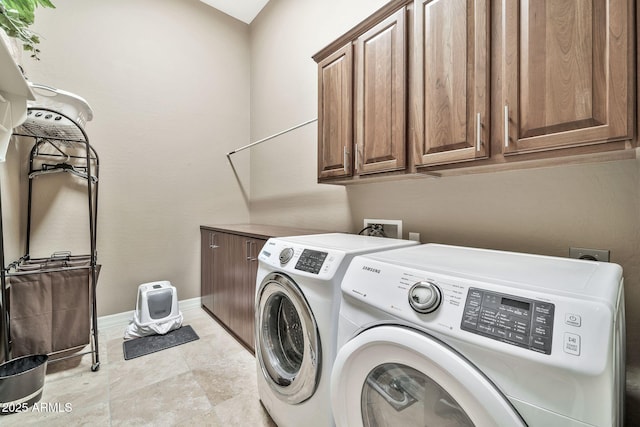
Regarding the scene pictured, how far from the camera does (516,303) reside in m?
0.61

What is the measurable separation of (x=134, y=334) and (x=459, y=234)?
8.58 ft

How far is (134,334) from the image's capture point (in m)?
2.25

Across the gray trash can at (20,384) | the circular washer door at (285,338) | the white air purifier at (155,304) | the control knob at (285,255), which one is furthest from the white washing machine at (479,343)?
the white air purifier at (155,304)

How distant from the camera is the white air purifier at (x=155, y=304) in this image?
2.28m

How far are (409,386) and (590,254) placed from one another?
897 millimetres

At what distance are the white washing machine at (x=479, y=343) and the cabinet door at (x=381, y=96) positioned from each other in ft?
2.08

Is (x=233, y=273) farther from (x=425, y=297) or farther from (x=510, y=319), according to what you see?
(x=510, y=319)

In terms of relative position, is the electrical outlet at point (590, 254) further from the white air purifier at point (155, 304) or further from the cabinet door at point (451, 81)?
the white air purifier at point (155, 304)

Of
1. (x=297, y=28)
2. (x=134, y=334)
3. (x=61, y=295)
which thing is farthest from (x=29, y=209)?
(x=297, y=28)

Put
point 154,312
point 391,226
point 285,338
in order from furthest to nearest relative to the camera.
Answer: point 154,312 → point 391,226 → point 285,338

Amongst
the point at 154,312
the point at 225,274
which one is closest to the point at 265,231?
the point at 225,274

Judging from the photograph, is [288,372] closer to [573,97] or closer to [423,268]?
[423,268]

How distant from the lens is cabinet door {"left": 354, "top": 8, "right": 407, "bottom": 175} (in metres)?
1.32

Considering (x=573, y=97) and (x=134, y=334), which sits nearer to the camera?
(x=573, y=97)
